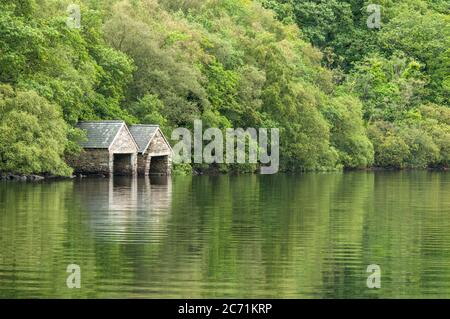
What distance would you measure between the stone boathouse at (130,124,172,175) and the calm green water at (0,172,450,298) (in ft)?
78.8

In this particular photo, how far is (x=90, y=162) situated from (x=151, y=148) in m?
5.17

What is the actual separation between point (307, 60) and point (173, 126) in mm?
35553

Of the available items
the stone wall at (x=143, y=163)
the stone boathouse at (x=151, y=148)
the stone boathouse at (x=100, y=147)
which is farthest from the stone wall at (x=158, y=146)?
the stone boathouse at (x=100, y=147)

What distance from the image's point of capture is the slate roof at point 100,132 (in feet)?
230

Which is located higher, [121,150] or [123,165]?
[121,150]

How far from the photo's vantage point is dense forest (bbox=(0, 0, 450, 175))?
64438 millimetres

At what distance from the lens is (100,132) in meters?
70.8

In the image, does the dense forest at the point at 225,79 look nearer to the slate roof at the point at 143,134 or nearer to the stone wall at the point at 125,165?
the slate roof at the point at 143,134

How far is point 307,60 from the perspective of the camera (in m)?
114

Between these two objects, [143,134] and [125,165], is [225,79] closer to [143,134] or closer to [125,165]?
[143,134]

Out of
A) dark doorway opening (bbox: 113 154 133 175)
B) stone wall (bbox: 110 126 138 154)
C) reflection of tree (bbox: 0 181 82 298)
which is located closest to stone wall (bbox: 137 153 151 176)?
dark doorway opening (bbox: 113 154 133 175)

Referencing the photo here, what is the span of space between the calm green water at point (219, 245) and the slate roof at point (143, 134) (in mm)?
23644

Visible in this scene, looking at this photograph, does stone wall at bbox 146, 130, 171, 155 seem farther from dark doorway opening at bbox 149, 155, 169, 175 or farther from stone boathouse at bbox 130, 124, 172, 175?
dark doorway opening at bbox 149, 155, 169, 175

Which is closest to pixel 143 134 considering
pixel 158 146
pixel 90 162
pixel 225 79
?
pixel 158 146
